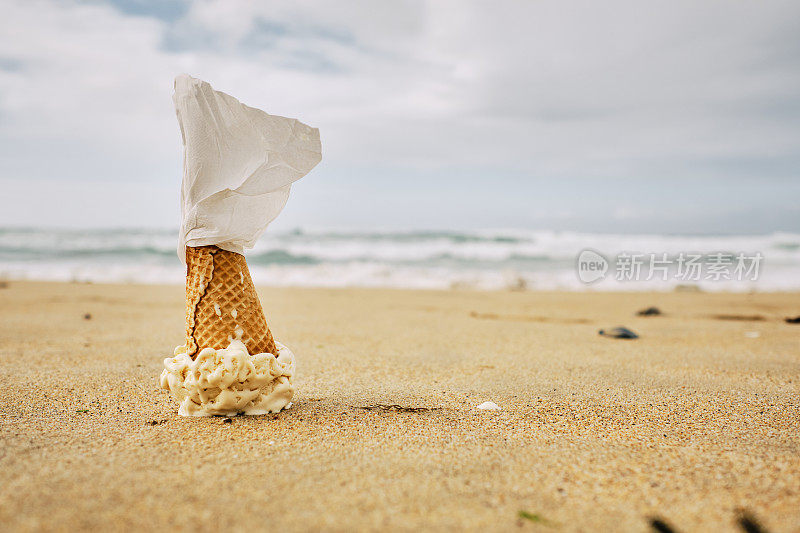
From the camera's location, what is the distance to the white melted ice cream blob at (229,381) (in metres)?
2.11

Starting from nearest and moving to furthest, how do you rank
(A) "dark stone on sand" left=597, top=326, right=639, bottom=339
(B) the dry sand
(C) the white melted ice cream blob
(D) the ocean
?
(B) the dry sand < (C) the white melted ice cream blob < (A) "dark stone on sand" left=597, top=326, right=639, bottom=339 < (D) the ocean

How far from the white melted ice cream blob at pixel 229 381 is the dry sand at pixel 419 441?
0.26 feet

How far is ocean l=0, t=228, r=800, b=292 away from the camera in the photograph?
12.2 metres

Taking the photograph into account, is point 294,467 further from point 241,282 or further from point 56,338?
point 56,338

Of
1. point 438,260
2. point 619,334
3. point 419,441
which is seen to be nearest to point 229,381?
point 419,441

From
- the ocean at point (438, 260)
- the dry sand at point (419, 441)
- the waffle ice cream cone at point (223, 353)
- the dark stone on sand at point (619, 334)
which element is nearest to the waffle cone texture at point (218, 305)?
the waffle ice cream cone at point (223, 353)

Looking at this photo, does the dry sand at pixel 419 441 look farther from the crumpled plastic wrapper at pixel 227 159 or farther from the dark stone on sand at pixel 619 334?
the crumpled plastic wrapper at pixel 227 159

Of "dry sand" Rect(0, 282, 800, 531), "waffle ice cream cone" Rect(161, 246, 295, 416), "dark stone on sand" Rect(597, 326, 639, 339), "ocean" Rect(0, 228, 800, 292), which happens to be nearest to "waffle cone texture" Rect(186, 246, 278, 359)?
"waffle ice cream cone" Rect(161, 246, 295, 416)

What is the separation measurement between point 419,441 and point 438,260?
17.7 meters

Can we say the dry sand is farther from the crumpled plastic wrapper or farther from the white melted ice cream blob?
the crumpled plastic wrapper

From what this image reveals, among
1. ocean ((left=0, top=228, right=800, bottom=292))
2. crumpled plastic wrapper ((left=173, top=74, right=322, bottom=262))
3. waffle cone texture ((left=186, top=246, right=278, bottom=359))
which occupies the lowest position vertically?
ocean ((left=0, top=228, right=800, bottom=292))

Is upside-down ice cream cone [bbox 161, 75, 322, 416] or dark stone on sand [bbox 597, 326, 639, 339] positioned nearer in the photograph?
upside-down ice cream cone [bbox 161, 75, 322, 416]

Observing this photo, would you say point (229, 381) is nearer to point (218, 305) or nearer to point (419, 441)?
point (218, 305)

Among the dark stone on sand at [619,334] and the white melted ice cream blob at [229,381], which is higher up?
the white melted ice cream blob at [229,381]
